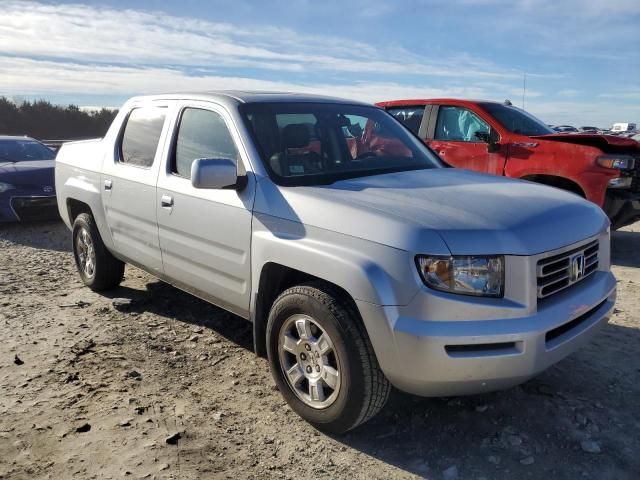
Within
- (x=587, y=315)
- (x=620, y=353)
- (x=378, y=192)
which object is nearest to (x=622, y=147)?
(x=620, y=353)

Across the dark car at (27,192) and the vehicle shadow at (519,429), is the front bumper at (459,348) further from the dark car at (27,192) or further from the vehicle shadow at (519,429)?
the dark car at (27,192)

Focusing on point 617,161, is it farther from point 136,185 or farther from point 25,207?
point 25,207

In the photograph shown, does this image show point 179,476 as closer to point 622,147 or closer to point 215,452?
point 215,452

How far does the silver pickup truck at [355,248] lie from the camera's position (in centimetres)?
253

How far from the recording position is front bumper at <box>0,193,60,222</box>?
8.41 meters

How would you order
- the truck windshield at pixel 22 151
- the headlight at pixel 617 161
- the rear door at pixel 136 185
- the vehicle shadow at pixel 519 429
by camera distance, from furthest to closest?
the truck windshield at pixel 22 151 < the headlight at pixel 617 161 < the rear door at pixel 136 185 < the vehicle shadow at pixel 519 429

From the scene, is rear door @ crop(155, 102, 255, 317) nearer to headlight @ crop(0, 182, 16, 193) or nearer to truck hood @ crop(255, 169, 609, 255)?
truck hood @ crop(255, 169, 609, 255)

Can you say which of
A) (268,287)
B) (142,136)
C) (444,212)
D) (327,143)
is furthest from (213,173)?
(142,136)

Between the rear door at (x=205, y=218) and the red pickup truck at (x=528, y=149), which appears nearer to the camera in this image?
the rear door at (x=205, y=218)

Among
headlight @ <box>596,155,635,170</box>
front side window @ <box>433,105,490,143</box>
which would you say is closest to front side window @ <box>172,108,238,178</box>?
front side window @ <box>433,105,490,143</box>

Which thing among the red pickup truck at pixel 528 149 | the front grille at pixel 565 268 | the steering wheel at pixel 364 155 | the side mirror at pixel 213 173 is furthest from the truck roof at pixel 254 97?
the red pickup truck at pixel 528 149

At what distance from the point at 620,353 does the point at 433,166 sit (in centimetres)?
187

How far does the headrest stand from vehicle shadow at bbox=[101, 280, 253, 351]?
159cm

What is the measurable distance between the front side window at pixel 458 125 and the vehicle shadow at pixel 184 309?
417cm
